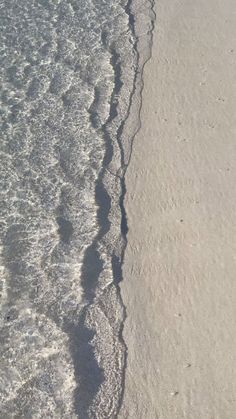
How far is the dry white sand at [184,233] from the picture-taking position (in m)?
3.26

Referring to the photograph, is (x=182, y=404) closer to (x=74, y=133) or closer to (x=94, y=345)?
(x=94, y=345)

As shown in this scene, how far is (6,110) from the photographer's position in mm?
5023

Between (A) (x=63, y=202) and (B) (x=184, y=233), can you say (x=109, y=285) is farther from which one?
(A) (x=63, y=202)

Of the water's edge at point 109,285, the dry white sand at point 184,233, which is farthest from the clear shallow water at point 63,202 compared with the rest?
the dry white sand at point 184,233

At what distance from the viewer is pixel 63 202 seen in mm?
4297

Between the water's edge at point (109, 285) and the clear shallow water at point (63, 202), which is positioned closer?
the water's edge at point (109, 285)

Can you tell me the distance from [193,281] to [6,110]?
2.13 meters

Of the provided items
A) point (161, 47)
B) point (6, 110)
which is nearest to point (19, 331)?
point (6, 110)

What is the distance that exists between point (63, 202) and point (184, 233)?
828mm

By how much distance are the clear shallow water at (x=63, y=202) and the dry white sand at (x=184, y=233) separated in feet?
0.40

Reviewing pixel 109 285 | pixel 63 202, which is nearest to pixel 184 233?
pixel 109 285

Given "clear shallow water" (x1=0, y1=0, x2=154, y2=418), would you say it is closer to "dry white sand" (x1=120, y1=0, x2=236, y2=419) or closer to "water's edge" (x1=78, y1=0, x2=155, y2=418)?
"water's edge" (x1=78, y1=0, x2=155, y2=418)

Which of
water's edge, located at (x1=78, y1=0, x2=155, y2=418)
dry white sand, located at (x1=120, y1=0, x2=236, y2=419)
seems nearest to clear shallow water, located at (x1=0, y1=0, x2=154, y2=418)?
water's edge, located at (x1=78, y1=0, x2=155, y2=418)

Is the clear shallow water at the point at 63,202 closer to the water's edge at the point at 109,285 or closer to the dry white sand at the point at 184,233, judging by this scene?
the water's edge at the point at 109,285
